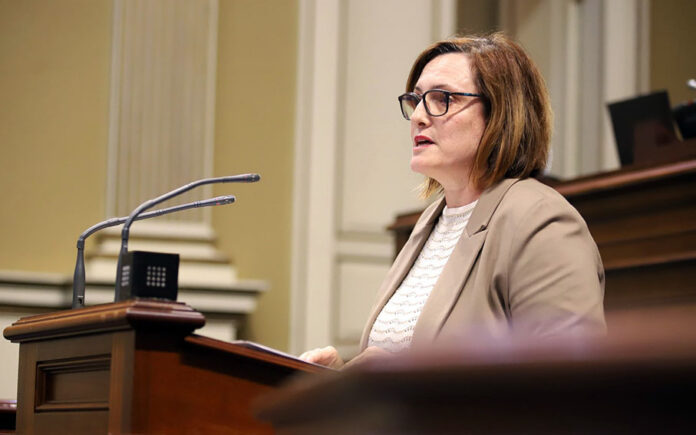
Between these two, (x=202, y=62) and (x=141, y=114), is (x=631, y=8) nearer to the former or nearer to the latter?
(x=202, y=62)

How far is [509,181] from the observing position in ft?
6.81

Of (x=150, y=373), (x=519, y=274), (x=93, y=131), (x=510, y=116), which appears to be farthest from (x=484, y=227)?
(x=93, y=131)

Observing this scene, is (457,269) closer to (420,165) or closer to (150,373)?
(420,165)

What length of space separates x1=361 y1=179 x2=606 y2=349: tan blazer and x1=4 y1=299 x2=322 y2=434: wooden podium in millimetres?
326

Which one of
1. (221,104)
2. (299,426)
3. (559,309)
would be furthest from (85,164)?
(299,426)

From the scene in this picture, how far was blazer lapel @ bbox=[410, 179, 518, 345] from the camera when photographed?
1921 mm

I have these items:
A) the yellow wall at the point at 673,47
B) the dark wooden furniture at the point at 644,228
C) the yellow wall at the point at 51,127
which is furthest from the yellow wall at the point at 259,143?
the yellow wall at the point at 673,47

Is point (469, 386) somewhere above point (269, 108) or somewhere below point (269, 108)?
below

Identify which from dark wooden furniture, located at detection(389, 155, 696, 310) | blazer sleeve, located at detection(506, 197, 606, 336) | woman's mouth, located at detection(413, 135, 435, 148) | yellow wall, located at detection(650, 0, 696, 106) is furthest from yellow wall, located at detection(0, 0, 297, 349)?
blazer sleeve, located at detection(506, 197, 606, 336)

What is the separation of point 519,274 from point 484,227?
0.18 m

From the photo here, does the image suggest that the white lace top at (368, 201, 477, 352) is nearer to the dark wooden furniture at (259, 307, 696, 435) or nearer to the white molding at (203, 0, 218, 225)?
the dark wooden furniture at (259, 307, 696, 435)

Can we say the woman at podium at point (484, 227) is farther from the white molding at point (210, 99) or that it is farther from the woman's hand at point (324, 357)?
the white molding at point (210, 99)

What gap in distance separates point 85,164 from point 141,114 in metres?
0.36

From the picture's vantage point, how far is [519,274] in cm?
185
